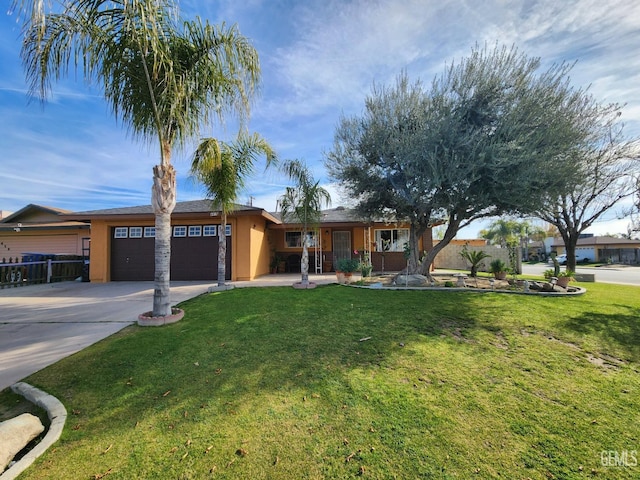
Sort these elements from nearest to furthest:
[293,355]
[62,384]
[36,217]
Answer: [62,384]
[293,355]
[36,217]

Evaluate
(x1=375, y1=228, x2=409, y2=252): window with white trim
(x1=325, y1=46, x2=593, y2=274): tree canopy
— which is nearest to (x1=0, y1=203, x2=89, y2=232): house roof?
(x1=375, y1=228, x2=409, y2=252): window with white trim

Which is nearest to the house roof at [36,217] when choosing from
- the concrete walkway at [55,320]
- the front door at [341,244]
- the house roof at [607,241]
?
the concrete walkway at [55,320]

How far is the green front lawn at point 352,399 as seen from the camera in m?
2.19

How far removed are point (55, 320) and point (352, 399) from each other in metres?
6.86

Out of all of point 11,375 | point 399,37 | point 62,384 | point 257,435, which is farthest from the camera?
point 399,37

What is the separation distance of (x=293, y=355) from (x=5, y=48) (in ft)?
26.0

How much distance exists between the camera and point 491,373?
3588 mm

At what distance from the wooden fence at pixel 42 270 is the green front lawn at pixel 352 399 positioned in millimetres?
10961

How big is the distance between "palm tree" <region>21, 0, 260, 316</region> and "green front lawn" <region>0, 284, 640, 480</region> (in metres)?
2.30

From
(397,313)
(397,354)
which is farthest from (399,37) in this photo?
(397,354)

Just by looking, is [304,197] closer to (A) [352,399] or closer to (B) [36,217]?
(A) [352,399]

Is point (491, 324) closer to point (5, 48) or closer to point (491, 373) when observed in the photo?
point (491, 373)

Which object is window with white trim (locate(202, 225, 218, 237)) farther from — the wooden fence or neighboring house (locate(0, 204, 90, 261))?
neighboring house (locate(0, 204, 90, 261))

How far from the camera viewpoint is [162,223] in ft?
18.1
